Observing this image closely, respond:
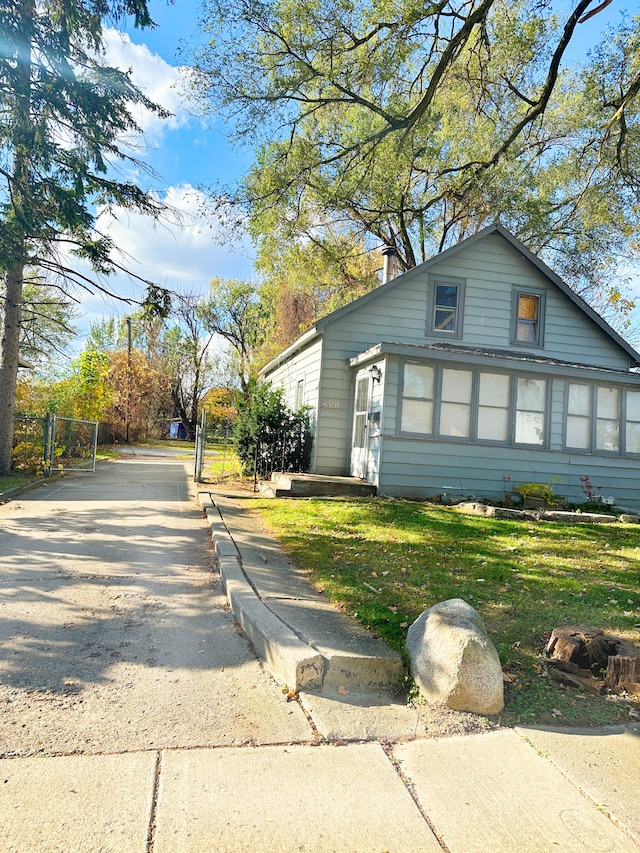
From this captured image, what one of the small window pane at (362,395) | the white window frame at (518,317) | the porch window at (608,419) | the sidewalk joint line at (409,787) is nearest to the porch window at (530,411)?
the porch window at (608,419)

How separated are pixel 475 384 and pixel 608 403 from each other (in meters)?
3.57

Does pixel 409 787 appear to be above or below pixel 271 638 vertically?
below

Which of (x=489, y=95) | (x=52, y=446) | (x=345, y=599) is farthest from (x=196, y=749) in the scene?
(x=52, y=446)

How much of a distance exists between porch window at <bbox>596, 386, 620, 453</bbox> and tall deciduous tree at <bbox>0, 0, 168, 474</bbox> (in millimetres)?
11014

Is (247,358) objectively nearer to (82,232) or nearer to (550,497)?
(82,232)

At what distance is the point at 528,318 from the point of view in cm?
1470

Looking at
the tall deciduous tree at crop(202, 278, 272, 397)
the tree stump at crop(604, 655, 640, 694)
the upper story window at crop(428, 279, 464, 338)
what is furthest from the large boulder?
the tall deciduous tree at crop(202, 278, 272, 397)

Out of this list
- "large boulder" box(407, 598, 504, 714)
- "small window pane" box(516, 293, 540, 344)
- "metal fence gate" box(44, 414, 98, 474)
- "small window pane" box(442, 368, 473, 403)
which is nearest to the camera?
"large boulder" box(407, 598, 504, 714)

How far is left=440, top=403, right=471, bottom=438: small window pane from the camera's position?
12.4m

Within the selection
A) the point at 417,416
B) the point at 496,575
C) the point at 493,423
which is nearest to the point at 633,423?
the point at 493,423

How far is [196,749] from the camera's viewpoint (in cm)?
273

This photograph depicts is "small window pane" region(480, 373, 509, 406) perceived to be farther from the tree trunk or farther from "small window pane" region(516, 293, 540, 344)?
the tree trunk

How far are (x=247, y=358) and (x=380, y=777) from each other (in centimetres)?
3932

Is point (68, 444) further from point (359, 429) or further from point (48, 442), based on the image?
point (359, 429)
